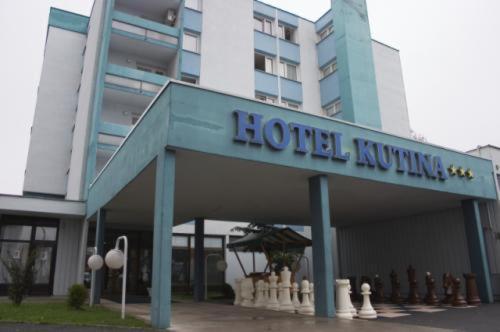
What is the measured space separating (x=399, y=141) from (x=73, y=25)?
22.3m

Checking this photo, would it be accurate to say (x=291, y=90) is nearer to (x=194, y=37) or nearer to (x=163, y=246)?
(x=194, y=37)

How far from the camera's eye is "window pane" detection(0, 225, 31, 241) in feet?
58.9

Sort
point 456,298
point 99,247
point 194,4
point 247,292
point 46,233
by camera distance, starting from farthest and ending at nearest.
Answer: point 194,4 → point 46,233 → point 99,247 → point 247,292 → point 456,298

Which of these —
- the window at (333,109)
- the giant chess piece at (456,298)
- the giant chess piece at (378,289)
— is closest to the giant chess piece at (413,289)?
the giant chess piece at (378,289)

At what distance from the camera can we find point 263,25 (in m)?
27.3

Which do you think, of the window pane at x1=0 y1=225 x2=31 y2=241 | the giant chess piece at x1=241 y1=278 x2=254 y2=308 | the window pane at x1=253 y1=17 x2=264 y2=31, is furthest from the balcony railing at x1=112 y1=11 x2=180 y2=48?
the giant chess piece at x1=241 y1=278 x2=254 y2=308

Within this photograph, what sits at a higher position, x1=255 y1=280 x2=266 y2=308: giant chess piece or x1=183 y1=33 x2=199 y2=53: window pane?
x1=183 y1=33 x2=199 y2=53: window pane

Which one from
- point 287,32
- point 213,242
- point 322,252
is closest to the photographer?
point 322,252

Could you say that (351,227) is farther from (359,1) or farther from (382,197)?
(359,1)

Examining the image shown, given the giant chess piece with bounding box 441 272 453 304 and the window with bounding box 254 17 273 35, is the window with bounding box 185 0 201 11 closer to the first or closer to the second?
the window with bounding box 254 17 273 35

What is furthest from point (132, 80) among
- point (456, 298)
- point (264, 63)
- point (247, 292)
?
point (456, 298)

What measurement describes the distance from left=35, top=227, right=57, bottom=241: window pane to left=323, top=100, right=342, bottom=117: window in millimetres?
17285

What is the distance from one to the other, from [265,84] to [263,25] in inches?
181

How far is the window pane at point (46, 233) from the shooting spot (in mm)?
18594
